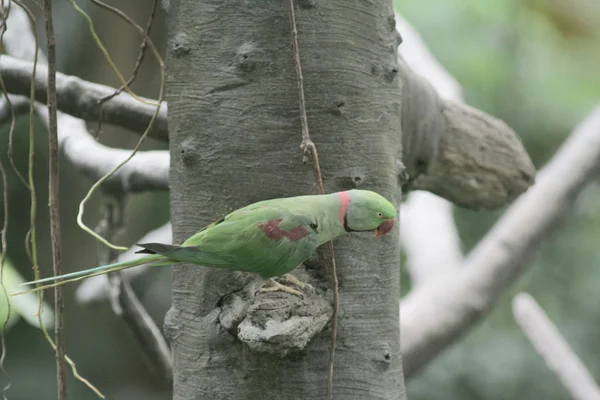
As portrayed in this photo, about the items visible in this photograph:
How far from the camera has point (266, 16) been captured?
772 millimetres

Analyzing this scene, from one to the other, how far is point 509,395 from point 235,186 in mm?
2727

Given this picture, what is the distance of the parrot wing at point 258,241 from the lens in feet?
2.15

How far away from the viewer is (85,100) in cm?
116

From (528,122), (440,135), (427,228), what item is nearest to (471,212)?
(528,122)

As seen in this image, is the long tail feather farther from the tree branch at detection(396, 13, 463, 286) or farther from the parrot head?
the tree branch at detection(396, 13, 463, 286)

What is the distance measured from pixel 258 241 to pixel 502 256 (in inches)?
A: 49.5

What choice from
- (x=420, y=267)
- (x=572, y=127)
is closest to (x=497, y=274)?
(x=420, y=267)

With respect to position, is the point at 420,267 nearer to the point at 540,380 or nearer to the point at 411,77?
the point at 411,77

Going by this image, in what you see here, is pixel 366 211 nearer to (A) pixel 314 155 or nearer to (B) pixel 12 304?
(A) pixel 314 155

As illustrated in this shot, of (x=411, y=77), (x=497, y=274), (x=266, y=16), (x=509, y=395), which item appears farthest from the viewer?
(x=509, y=395)

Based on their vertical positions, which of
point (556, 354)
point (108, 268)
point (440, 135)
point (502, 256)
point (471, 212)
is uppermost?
point (440, 135)

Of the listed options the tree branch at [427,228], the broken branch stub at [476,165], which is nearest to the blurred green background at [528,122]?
the tree branch at [427,228]

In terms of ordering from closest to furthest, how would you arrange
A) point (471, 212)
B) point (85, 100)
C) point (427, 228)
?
1. point (85, 100)
2. point (427, 228)
3. point (471, 212)

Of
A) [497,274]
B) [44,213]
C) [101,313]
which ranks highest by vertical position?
[497,274]
